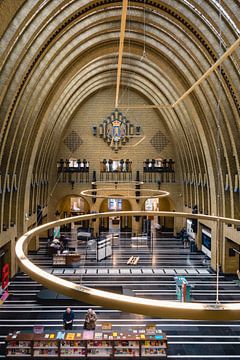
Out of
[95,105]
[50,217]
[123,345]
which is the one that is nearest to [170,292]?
[123,345]

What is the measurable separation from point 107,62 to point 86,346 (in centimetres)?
2082

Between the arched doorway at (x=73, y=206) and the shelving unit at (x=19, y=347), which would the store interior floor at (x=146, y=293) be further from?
the arched doorway at (x=73, y=206)

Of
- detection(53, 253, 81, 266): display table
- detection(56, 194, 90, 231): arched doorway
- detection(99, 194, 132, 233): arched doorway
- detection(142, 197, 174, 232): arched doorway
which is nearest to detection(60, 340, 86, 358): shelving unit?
detection(53, 253, 81, 266): display table

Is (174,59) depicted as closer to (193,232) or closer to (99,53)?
(99,53)

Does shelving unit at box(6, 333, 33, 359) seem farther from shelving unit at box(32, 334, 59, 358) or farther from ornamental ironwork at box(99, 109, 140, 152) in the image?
ornamental ironwork at box(99, 109, 140, 152)

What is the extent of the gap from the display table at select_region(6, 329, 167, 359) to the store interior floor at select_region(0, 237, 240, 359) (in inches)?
24.1

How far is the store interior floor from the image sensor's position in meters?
12.1

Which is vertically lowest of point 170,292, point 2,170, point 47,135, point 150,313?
point 170,292

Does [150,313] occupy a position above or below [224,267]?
above

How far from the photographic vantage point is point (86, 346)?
10797 mm

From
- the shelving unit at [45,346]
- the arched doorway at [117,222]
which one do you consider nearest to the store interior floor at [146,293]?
the shelving unit at [45,346]

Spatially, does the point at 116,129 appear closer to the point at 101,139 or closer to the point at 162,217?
the point at 101,139

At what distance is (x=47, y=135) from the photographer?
25.2m

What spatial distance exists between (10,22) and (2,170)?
7147mm
